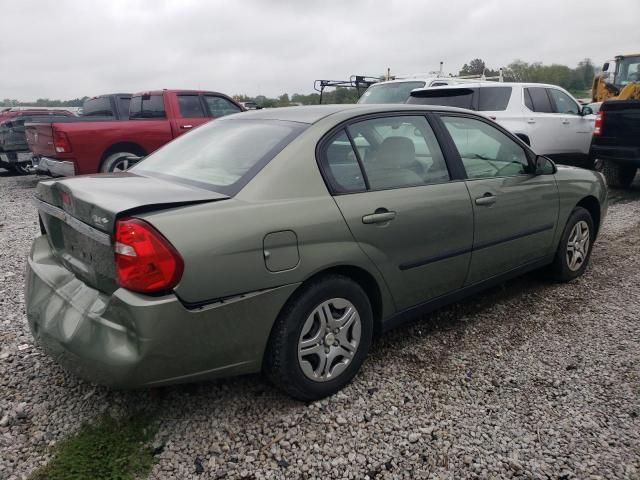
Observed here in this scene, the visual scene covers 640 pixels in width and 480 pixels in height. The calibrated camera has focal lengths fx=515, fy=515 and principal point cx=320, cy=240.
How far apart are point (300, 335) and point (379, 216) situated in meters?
0.76

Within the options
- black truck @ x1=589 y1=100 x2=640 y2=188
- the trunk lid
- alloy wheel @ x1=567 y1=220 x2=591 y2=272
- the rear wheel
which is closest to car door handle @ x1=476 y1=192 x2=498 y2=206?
alloy wheel @ x1=567 y1=220 x2=591 y2=272

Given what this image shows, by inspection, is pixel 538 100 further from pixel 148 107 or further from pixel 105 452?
pixel 105 452

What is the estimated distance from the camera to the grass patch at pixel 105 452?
2.18m

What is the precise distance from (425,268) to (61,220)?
2011 mm

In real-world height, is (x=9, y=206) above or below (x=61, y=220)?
below

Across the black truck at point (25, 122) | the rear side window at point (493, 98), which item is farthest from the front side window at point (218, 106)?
the rear side window at point (493, 98)

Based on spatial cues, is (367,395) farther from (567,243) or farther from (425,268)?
(567,243)

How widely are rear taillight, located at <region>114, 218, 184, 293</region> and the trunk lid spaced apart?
0.12 metres

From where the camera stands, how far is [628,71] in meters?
13.2

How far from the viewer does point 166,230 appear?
2109 millimetres

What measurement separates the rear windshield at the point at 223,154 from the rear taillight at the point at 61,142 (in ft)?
18.0

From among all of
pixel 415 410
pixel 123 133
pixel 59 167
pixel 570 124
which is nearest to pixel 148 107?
pixel 123 133

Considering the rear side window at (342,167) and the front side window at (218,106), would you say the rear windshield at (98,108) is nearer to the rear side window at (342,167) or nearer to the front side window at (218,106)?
the front side window at (218,106)

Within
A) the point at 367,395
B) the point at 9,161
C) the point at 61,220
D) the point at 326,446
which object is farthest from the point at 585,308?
the point at 9,161
